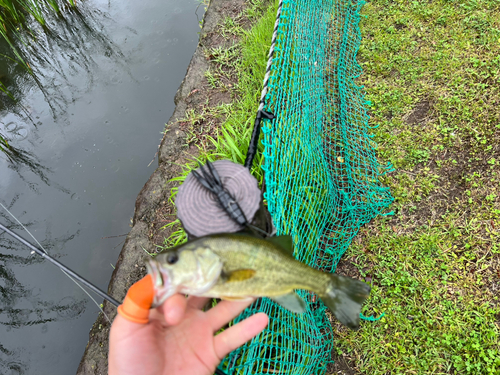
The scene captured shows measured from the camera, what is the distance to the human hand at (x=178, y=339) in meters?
1.56

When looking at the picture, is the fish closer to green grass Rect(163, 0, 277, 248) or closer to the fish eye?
the fish eye

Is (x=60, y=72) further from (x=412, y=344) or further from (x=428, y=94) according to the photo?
(x=412, y=344)

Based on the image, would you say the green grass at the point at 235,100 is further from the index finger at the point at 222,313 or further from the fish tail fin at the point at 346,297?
the fish tail fin at the point at 346,297

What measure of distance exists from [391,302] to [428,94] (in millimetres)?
2950

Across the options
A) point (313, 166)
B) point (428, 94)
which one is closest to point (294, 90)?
point (313, 166)

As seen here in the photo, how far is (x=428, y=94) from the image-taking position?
4242 millimetres

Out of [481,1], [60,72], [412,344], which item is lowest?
[412,344]

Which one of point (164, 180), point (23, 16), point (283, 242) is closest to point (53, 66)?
point (23, 16)

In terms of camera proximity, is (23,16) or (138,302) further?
(23,16)

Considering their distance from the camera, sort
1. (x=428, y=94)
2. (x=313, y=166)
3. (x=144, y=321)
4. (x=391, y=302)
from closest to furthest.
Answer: (x=144, y=321) → (x=391, y=302) → (x=313, y=166) → (x=428, y=94)

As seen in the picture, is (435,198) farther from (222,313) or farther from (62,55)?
(62,55)

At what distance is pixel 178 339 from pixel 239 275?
64cm

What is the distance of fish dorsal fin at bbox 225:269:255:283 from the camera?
1608 mm

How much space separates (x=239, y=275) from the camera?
5.33ft
